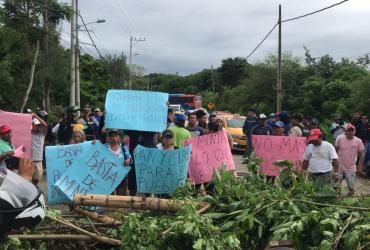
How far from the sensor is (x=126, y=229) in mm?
4742

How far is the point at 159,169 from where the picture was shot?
6922mm

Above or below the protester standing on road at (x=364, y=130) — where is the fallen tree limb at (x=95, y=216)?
below

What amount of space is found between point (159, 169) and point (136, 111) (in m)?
2.06

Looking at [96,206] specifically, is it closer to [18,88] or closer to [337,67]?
[18,88]

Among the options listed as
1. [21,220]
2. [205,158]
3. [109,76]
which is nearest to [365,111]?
[205,158]

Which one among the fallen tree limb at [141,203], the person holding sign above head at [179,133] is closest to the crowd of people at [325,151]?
the person holding sign above head at [179,133]

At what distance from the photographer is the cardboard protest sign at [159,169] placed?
685cm

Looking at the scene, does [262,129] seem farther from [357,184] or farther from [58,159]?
[58,159]

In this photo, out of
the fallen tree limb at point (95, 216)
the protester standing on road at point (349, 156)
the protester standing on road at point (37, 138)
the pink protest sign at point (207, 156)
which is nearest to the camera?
the fallen tree limb at point (95, 216)

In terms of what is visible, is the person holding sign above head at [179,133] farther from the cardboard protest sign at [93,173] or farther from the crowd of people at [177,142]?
the cardboard protest sign at [93,173]

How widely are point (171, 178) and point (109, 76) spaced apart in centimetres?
5683

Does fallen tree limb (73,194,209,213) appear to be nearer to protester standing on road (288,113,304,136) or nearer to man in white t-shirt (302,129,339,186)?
man in white t-shirt (302,129,339,186)

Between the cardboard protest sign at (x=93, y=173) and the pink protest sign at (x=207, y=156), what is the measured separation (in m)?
1.08

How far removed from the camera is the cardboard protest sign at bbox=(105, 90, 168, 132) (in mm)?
8719
